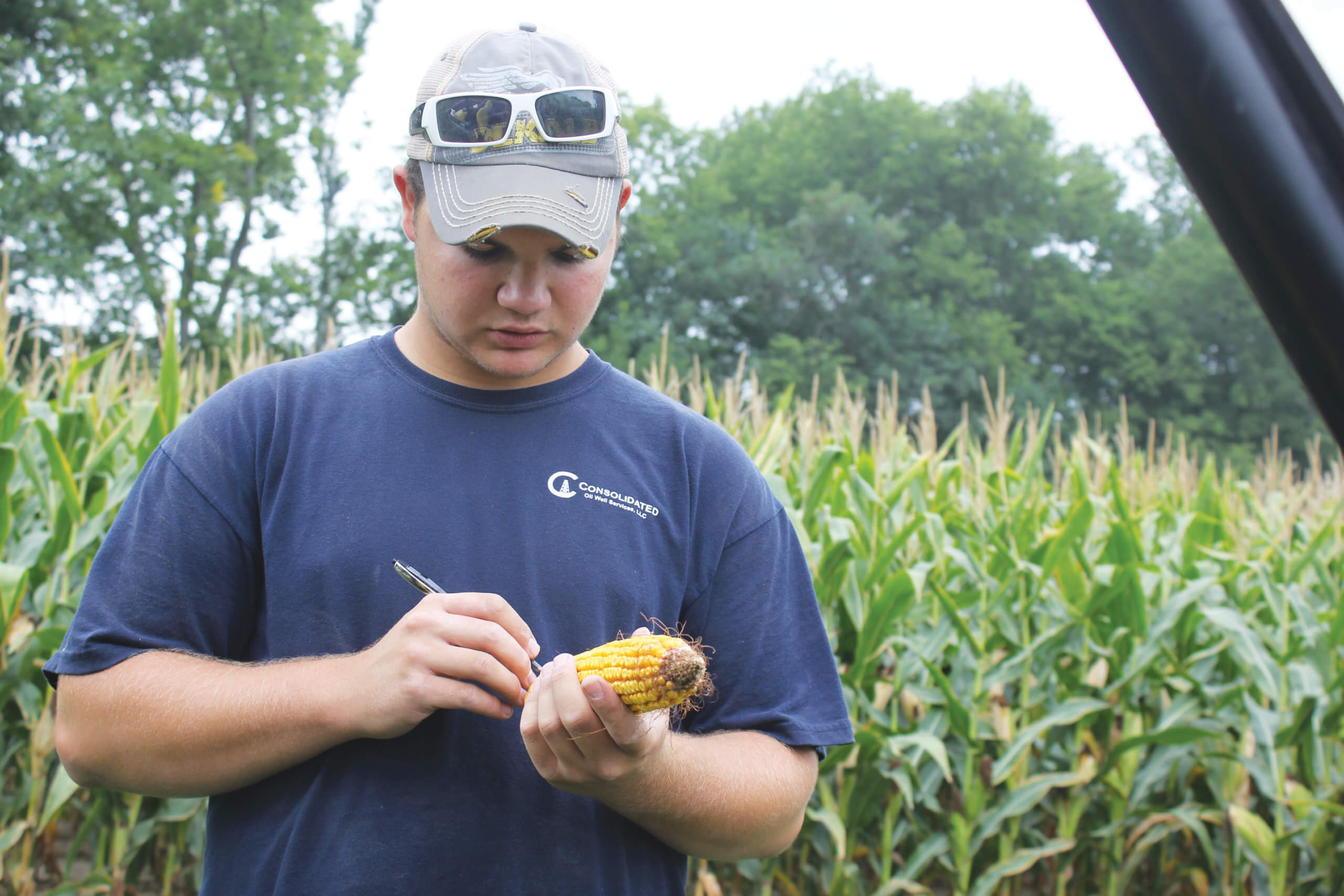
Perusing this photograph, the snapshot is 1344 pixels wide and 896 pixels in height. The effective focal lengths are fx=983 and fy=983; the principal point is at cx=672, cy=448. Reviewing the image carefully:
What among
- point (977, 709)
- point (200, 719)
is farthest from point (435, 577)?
point (977, 709)

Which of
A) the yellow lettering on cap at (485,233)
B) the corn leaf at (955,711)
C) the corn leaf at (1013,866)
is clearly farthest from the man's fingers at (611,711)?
the corn leaf at (1013,866)

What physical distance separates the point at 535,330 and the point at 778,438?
10.1 ft

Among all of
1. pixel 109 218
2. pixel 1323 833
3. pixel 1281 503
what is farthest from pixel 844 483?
pixel 109 218

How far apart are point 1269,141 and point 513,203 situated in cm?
112

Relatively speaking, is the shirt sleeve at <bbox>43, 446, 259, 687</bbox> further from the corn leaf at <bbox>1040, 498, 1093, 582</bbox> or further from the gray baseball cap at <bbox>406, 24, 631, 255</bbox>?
the corn leaf at <bbox>1040, 498, 1093, 582</bbox>

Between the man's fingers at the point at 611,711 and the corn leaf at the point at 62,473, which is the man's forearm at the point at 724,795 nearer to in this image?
the man's fingers at the point at 611,711

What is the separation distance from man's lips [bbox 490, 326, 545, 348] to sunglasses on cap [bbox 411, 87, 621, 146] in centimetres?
28

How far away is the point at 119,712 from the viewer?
1.29m

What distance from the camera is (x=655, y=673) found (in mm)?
1098

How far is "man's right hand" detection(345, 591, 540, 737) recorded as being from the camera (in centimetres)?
117

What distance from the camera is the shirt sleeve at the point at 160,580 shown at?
4.25ft

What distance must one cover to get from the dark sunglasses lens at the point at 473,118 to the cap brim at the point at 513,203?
56 mm

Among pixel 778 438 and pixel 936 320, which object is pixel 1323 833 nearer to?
pixel 778 438

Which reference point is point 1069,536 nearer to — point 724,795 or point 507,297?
point 724,795
